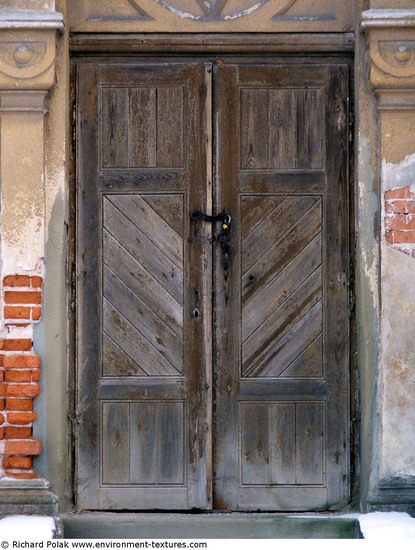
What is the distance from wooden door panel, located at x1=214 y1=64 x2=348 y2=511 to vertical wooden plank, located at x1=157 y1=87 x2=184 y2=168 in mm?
224

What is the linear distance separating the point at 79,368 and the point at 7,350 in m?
0.43

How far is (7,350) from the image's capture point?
4.23 metres

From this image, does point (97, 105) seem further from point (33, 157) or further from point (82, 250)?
point (82, 250)

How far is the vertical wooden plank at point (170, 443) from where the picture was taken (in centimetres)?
442

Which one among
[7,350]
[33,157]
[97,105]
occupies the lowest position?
[7,350]

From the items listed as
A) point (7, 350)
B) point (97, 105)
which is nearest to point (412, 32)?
point (97, 105)

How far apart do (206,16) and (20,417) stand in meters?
2.53

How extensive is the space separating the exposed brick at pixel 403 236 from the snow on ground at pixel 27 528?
95.8 inches

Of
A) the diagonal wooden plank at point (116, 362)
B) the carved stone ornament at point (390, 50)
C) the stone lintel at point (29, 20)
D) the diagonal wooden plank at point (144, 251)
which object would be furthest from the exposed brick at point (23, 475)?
the carved stone ornament at point (390, 50)

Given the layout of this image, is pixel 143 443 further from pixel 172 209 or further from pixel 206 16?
pixel 206 16

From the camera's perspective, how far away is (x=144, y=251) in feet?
14.6

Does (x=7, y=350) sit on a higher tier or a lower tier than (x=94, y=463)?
higher

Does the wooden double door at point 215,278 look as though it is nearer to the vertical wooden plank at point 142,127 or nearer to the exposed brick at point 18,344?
the vertical wooden plank at point 142,127

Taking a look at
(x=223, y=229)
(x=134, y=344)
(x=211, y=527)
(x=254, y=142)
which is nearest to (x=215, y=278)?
(x=223, y=229)
